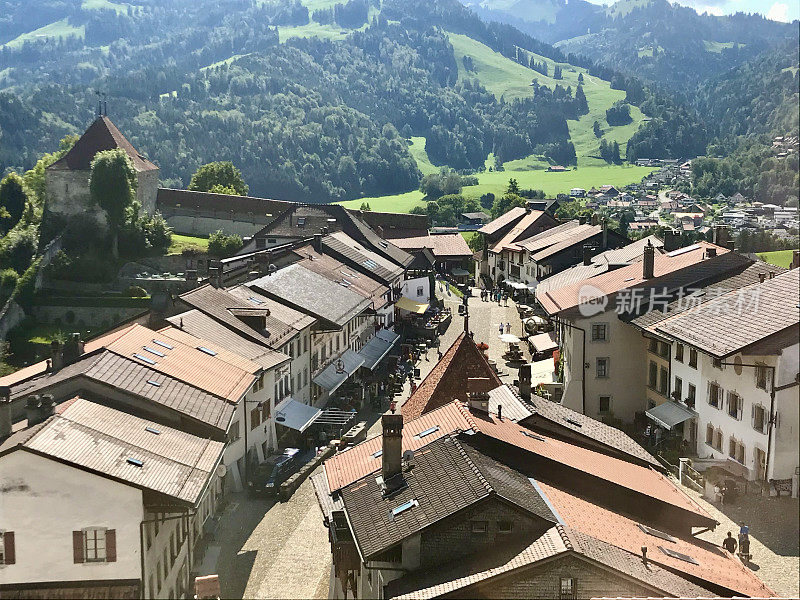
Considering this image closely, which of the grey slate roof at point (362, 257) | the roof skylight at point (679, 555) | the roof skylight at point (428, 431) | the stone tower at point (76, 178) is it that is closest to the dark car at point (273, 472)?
the roof skylight at point (428, 431)

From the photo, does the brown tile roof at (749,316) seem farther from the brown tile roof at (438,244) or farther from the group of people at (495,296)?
the brown tile roof at (438,244)

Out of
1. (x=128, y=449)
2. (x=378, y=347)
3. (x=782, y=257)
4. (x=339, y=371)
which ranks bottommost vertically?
(x=339, y=371)

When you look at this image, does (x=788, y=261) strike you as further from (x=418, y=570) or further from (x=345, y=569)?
(x=345, y=569)

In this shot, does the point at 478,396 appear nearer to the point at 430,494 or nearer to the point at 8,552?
the point at 430,494

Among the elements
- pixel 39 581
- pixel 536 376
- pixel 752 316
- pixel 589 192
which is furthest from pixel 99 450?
pixel 589 192

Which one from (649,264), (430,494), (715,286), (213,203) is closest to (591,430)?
(715,286)

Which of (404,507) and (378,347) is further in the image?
(378,347)
